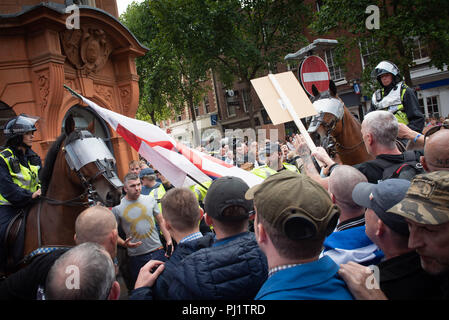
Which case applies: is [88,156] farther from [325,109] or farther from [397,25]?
[397,25]

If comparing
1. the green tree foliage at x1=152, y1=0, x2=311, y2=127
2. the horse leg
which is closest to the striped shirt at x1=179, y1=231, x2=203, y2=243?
the horse leg

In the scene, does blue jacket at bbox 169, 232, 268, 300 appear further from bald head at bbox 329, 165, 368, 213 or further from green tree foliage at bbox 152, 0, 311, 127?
green tree foliage at bbox 152, 0, 311, 127

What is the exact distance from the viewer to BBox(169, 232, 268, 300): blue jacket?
5.55ft

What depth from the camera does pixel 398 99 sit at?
14.2ft

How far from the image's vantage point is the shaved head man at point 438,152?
207 centimetres

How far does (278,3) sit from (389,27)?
36.4ft

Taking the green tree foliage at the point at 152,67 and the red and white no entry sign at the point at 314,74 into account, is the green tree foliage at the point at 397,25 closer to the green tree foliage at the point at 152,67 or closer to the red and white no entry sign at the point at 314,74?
the red and white no entry sign at the point at 314,74

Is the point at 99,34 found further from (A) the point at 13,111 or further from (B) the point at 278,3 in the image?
(B) the point at 278,3

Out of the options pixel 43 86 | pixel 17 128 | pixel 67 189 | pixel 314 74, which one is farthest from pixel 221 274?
pixel 43 86

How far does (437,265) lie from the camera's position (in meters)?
1.33

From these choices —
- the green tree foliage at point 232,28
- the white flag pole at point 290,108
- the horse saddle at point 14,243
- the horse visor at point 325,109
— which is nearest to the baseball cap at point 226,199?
the white flag pole at point 290,108

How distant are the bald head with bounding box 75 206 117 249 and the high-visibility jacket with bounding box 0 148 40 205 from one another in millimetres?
2041
